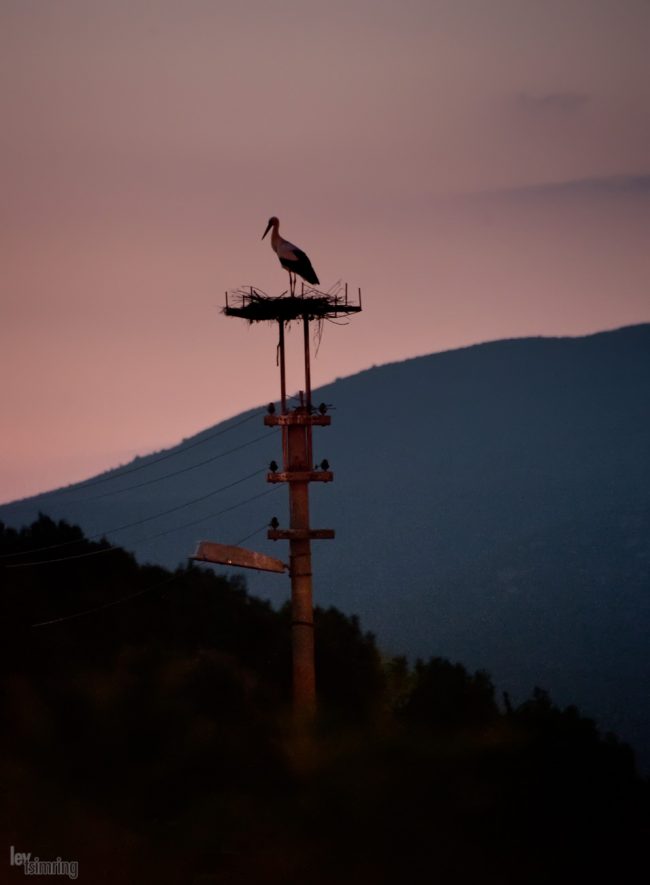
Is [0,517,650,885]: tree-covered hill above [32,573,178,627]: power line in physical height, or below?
below

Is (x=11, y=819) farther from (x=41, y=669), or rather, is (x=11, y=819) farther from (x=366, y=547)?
(x=366, y=547)

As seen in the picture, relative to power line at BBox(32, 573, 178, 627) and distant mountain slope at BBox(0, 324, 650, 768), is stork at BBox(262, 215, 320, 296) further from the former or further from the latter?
distant mountain slope at BBox(0, 324, 650, 768)

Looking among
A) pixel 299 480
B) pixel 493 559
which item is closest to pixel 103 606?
pixel 299 480

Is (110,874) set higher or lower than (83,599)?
lower

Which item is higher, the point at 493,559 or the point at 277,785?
the point at 493,559

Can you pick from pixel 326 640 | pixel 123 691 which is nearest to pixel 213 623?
pixel 326 640

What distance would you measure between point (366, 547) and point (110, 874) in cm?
15266

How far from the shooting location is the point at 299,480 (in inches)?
1067

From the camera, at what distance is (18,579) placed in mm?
37094

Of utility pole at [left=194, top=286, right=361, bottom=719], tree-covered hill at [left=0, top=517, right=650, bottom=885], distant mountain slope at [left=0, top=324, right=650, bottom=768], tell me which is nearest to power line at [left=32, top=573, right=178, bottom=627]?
tree-covered hill at [left=0, top=517, right=650, bottom=885]

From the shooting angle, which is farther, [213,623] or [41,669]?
[213,623]

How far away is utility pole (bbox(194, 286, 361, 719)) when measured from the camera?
1049 inches

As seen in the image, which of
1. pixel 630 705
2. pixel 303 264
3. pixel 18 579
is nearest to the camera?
pixel 303 264

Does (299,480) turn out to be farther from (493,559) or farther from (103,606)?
(493,559)
